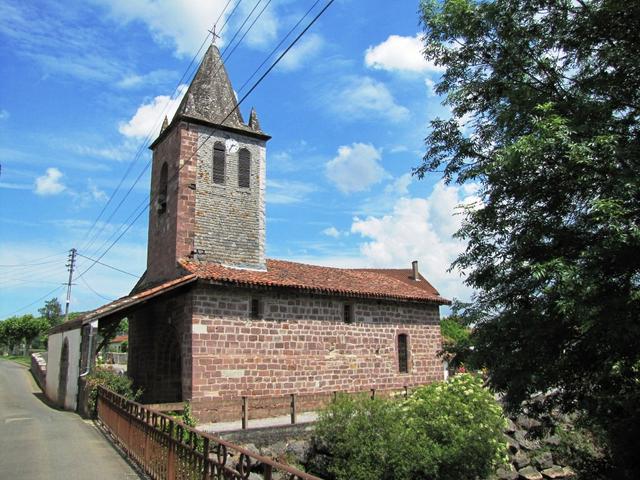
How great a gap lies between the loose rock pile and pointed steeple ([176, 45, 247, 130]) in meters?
13.8

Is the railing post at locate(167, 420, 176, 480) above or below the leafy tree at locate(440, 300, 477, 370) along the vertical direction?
below

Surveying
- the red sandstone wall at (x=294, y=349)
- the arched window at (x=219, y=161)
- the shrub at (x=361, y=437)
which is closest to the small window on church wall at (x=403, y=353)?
the red sandstone wall at (x=294, y=349)

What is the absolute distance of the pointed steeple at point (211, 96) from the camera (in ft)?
57.1

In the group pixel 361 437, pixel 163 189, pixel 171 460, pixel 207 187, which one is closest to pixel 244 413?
pixel 361 437

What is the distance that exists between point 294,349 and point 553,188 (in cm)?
1116

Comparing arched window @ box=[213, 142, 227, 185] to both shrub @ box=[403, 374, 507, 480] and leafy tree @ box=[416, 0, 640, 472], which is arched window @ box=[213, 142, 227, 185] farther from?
leafy tree @ box=[416, 0, 640, 472]

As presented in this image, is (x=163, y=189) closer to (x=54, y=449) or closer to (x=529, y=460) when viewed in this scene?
(x=54, y=449)

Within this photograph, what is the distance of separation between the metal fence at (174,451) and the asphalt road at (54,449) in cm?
35

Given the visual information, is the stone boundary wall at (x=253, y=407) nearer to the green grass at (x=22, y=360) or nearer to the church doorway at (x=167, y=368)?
the church doorway at (x=167, y=368)

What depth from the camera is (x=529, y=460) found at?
556 inches

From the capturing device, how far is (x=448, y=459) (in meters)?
9.86

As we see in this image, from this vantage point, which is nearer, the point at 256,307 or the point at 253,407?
the point at 253,407

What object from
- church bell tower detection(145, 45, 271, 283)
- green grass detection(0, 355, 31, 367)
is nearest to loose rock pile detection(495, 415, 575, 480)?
church bell tower detection(145, 45, 271, 283)

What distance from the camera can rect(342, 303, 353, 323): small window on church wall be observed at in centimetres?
1713
